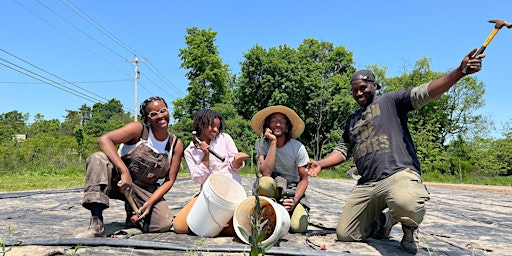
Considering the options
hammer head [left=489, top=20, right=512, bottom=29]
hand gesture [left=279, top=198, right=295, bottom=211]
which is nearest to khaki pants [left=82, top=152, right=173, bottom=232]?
hand gesture [left=279, top=198, right=295, bottom=211]

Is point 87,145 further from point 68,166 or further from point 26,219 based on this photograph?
point 26,219

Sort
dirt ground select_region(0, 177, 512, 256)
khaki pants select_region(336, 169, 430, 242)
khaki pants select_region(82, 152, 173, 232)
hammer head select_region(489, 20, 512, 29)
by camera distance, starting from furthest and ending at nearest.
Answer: khaki pants select_region(82, 152, 173, 232), khaki pants select_region(336, 169, 430, 242), dirt ground select_region(0, 177, 512, 256), hammer head select_region(489, 20, 512, 29)

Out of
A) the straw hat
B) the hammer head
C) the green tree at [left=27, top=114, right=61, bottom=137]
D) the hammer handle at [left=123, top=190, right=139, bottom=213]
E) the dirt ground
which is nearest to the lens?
the hammer head

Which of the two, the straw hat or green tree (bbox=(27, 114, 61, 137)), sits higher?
green tree (bbox=(27, 114, 61, 137))

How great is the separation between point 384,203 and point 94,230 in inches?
77.7

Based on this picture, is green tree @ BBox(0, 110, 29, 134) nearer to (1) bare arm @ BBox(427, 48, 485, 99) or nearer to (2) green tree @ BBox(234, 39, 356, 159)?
(2) green tree @ BBox(234, 39, 356, 159)

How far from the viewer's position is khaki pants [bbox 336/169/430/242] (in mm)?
2502

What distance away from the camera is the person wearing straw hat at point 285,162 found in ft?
10.3

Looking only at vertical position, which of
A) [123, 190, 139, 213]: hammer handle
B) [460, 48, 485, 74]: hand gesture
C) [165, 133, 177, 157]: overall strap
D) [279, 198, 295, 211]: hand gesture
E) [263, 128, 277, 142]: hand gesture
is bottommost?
[279, 198, 295, 211]: hand gesture

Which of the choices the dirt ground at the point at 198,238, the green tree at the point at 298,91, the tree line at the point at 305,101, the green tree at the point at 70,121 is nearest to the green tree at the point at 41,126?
the green tree at the point at 70,121

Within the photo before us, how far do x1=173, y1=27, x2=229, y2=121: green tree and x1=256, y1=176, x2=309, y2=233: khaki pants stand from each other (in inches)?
947

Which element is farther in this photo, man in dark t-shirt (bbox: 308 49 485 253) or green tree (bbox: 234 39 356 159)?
green tree (bbox: 234 39 356 159)

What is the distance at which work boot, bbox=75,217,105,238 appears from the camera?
257 centimetres

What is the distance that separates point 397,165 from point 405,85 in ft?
114
